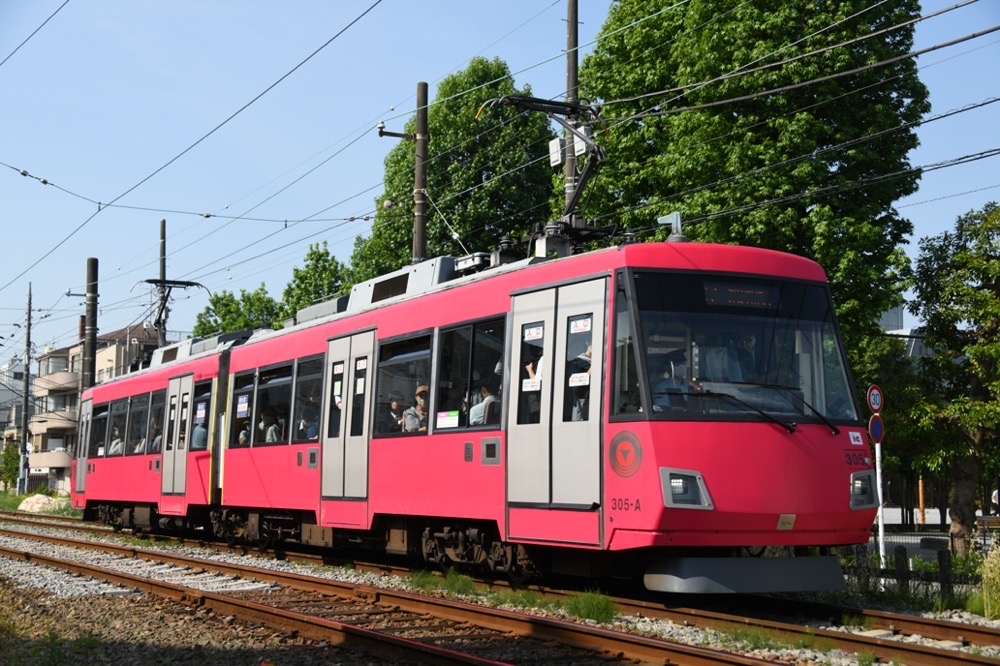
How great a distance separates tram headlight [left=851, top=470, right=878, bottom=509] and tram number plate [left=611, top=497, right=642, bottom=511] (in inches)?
80.9

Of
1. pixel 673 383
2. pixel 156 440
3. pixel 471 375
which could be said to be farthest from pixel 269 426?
pixel 673 383

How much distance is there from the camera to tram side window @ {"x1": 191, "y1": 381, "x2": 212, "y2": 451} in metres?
20.4

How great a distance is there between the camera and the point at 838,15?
74.9 feet

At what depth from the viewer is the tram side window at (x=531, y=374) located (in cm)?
1147

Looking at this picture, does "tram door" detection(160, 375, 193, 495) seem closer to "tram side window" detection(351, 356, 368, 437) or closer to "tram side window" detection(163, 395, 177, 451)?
"tram side window" detection(163, 395, 177, 451)

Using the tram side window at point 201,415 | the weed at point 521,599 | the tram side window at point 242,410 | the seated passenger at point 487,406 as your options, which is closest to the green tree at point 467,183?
the tram side window at point 201,415

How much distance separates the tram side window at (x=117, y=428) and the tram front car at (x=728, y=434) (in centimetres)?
1686

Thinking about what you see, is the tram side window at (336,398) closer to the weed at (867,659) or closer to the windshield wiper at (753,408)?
the windshield wiper at (753,408)

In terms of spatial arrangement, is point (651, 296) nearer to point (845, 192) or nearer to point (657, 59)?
point (845, 192)

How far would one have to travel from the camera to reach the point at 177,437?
21656mm

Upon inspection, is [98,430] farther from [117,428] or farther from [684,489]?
[684,489]

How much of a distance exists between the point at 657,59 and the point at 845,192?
713cm


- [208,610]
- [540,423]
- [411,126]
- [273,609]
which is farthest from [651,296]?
[411,126]

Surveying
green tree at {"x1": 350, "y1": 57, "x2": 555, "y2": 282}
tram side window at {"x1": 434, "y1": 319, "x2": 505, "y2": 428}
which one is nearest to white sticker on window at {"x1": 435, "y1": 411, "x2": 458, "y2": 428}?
tram side window at {"x1": 434, "y1": 319, "x2": 505, "y2": 428}
